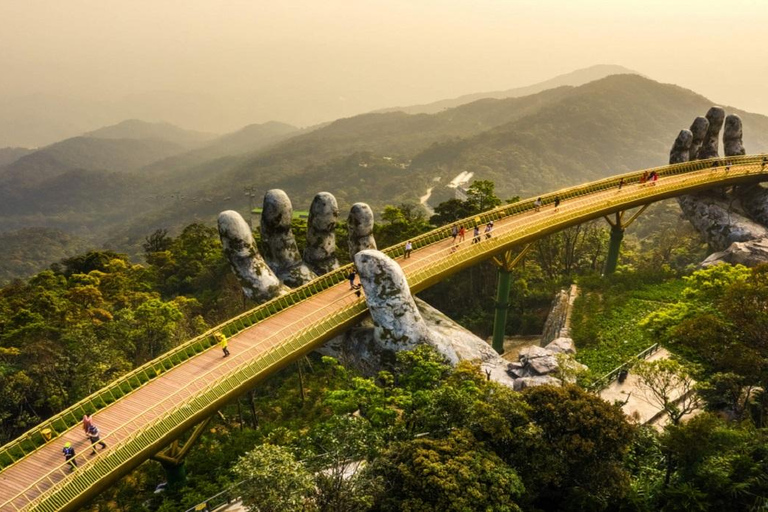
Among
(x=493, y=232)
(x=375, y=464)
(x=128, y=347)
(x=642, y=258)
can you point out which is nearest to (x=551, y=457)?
(x=375, y=464)

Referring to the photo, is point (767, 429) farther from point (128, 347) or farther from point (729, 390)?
point (128, 347)

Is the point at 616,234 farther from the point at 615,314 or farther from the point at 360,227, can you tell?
the point at 360,227

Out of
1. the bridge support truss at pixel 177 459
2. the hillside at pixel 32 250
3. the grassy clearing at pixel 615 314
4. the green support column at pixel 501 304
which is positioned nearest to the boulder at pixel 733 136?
the grassy clearing at pixel 615 314

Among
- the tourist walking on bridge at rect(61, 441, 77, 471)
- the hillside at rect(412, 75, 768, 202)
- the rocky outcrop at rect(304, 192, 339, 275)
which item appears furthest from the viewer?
the hillside at rect(412, 75, 768, 202)

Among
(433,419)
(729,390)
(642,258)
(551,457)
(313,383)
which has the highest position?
(433,419)

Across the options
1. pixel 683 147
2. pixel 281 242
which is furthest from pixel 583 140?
pixel 281 242

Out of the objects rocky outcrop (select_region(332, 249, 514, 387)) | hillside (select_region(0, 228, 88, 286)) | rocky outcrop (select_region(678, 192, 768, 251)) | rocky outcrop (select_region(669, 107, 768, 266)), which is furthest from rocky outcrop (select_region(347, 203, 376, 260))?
hillside (select_region(0, 228, 88, 286))

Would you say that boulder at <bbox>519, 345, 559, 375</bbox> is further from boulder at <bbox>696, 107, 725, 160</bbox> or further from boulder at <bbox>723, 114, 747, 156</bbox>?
boulder at <bbox>723, 114, 747, 156</bbox>
